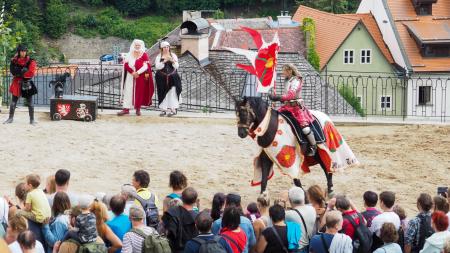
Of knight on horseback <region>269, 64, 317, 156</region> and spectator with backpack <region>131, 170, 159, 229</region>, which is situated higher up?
knight on horseback <region>269, 64, 317, 156</region>

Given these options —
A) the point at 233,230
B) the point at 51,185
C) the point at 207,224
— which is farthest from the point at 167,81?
the point at 207,224

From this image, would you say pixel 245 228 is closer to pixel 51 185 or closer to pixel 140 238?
pixel 140 238

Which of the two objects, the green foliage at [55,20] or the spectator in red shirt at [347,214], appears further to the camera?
the green foliage at [55,20]

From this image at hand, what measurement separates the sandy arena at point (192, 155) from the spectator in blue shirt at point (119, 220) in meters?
4.76

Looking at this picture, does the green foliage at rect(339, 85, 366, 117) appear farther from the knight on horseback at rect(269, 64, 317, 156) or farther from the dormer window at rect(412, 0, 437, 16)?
the knight on horseback at rect(269, 64, 317, 156)

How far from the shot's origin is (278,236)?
40.4 feet

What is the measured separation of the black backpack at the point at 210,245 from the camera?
11672 mm

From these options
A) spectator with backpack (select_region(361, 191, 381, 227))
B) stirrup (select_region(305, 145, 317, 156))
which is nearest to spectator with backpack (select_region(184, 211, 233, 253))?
spectator with backpack (select_region(361, 191, 381, 227))

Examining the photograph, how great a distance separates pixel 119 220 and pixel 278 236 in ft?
5.52

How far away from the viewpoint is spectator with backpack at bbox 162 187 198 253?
12594mm

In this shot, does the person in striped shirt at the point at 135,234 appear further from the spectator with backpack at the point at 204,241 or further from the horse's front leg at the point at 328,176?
the horse's front leg at the point at 328,176

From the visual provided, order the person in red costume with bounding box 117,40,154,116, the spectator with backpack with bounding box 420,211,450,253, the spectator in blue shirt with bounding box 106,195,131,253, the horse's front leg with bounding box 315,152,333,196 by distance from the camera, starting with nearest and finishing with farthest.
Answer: the spectator with backpack with bounding box 420,211,450,253 < the spectator in blue shirt with bounding box 106,195,131,253 < the horse's front leg with bounding box 315,152,333,196 < the person in red costume with bounding box 117,40,154,116

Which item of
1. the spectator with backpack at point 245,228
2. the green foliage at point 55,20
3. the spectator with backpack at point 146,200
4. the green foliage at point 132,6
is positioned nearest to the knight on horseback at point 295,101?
the spectator with backpack at point 146,200

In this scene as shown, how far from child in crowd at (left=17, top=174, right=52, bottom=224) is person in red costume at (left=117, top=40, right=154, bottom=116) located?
10252 mm
